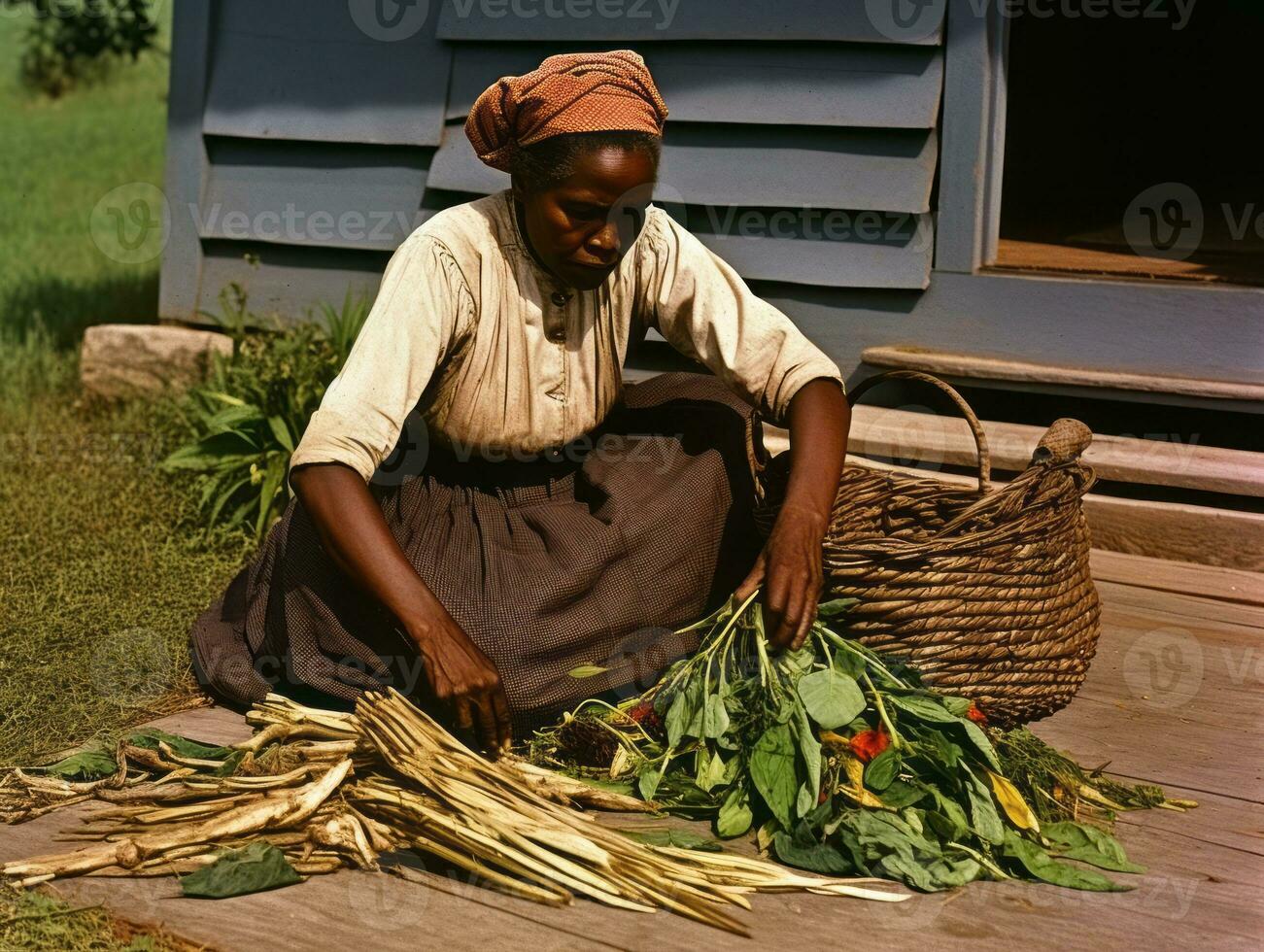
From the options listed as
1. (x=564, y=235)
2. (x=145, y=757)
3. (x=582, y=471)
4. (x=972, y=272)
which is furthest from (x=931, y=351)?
(x=145, y=757)

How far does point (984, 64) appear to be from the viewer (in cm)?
385

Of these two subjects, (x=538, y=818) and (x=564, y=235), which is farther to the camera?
(x=564, y=235)

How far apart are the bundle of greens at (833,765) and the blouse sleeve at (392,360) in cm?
63

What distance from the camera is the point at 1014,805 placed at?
229 cm

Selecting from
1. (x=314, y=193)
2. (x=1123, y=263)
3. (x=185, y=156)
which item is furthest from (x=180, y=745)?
(x=1123, y=263)

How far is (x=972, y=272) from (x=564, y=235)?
5.89 feet

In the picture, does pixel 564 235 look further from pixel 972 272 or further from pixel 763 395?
pixel 972 272

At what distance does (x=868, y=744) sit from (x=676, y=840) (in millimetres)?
385

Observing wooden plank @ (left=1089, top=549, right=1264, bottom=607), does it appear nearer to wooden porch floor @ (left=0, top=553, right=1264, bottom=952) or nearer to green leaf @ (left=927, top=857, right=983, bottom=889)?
wooden porch floor @ (left=0, top=553, right=1264, bottom=952)
